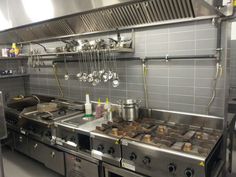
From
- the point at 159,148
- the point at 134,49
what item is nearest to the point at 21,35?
the point at 134,49

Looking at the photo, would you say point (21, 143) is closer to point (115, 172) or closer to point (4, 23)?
point (4, 23)

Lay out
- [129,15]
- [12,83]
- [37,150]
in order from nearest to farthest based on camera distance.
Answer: [129,15]
[37,150]
[12,83]

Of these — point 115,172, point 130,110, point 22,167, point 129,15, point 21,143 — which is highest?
point 129,15

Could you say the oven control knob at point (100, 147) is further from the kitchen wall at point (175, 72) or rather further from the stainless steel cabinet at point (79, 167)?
the kitchen wall at point (175, 72)

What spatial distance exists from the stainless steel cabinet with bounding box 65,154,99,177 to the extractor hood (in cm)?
120

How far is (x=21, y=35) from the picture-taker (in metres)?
2.84

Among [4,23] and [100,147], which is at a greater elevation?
[4,23]

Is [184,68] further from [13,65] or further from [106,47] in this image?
[13,65]

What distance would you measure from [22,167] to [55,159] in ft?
2.63

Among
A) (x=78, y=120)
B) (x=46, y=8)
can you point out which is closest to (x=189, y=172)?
(x=78, y=120)

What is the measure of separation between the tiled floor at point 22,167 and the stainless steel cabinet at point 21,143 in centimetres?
19

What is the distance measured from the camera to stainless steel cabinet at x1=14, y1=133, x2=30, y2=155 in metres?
2.44

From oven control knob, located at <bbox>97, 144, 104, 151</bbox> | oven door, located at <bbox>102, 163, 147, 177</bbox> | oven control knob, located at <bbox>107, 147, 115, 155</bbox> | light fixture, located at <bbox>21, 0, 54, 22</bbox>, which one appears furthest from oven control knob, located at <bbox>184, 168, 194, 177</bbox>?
light fixture, located at <bbox>21, 0, 54, 22</bbox>

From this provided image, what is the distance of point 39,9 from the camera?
1.67 m
